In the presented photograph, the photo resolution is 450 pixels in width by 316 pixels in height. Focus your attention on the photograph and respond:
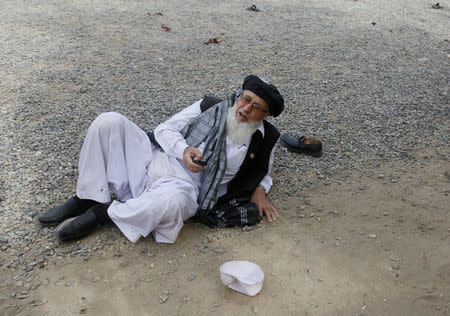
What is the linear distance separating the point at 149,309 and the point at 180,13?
8.06m

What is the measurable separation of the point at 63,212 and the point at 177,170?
3.03ft

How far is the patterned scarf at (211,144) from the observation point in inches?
119

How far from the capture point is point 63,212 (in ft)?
10.1

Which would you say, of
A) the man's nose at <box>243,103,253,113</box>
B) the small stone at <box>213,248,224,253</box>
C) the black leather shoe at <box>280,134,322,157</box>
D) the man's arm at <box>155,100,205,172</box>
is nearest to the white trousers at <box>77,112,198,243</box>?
the man's arm at <box>155,100,205,172</box>

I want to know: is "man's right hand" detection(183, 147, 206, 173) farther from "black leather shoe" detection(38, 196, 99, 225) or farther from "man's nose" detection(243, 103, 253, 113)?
"black leather shoe" detection(38, 196, 99, 225)

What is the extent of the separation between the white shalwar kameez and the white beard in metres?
0.05

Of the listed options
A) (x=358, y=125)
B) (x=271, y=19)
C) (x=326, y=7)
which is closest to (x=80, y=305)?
(x=358, y=125)

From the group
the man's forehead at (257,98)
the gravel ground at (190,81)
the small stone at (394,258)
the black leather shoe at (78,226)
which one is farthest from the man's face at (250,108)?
the small stone at (394,258)

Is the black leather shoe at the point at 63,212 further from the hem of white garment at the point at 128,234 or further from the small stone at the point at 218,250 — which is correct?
the small stone at the point at 218,250

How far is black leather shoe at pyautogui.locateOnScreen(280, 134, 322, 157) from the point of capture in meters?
4.29

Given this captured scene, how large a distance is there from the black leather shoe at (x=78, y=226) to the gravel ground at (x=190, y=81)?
94mm

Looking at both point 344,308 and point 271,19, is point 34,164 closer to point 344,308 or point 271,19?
point 344,308

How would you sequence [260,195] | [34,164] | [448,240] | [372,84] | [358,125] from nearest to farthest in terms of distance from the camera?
[448,240] → [260,195] → [34,164] → [358,125] → [372,84]

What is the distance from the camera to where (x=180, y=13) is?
30.6 feet
